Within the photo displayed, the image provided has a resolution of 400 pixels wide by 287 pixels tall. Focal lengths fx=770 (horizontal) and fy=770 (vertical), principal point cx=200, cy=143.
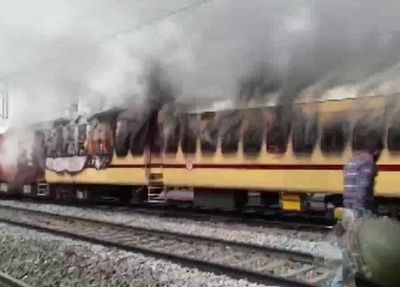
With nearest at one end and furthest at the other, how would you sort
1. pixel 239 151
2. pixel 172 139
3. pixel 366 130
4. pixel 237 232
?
pixel 366 130 → pixel 237 232 → pixel 239 151 → pixel 172 139

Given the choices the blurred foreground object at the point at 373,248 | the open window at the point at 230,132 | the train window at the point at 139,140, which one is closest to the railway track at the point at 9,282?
the blurred foreground object at the point at 373,248

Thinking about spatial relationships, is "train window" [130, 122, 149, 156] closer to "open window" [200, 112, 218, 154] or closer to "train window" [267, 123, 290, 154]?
"open window" [200, 112, 218, 154]

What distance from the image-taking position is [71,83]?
13.6 meters

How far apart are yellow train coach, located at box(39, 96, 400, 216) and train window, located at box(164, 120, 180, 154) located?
2cm

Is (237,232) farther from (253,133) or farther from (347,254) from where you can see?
(347,254)

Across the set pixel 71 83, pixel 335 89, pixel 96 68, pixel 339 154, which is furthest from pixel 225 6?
pixel 71 83

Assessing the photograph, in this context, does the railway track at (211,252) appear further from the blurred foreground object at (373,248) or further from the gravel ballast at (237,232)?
the blurred foreground object at (373,248)

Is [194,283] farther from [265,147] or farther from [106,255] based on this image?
[265,147]

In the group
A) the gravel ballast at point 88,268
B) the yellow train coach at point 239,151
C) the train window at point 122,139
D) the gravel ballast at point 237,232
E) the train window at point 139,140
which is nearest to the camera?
the gravel ballast at point 88,268

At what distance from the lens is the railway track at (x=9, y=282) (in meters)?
6.20

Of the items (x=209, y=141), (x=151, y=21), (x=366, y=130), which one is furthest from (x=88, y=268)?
(x=209, y=141)

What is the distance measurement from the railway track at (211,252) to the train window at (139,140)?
216cm

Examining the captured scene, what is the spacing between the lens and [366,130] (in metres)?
9.21

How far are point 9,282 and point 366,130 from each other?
186 inches
